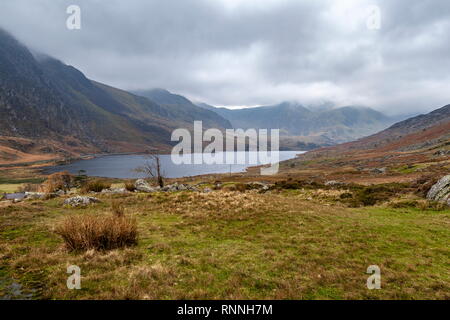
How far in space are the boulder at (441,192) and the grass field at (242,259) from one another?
4050 millimetres

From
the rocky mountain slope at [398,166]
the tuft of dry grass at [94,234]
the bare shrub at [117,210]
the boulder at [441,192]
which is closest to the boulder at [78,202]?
the bare shrub at [117,210]

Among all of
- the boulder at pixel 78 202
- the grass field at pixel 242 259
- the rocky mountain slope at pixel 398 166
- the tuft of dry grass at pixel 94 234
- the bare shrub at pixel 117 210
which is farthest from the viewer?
the rocky mountain slope at pixel 398 166

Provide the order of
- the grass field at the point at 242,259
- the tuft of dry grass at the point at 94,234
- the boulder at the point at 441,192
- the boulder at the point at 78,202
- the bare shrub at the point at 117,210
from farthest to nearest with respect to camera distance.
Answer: the boulder at the point at 78,202
the boulder at the point at 441,192
the bare shrub at the point at 117,210
the tuft of dry grass at the point at 94,234
the grass field at the point at 242,259

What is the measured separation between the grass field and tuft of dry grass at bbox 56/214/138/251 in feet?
1.44

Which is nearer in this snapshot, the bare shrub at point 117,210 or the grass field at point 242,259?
the grass field at point 242,259

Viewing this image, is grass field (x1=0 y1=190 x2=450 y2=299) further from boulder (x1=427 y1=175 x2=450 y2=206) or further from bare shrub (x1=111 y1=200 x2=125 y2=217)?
boulder (x1=427 y1=175 x2=450 y2=206)

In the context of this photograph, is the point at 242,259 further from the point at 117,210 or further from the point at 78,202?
the point at 78,202

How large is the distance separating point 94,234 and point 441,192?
2571 cm

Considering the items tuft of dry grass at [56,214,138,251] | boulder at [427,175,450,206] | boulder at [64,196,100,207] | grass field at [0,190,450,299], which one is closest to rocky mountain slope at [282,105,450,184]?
boulder at [427,175,450,206]

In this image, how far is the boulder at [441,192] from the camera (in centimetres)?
1889

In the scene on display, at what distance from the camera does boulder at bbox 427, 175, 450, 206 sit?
62.0ft

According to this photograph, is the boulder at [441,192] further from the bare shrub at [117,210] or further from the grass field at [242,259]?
the bare shrub at [117,210]

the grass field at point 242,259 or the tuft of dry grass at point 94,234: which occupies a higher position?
the tuft of dry grass at point 94,234
